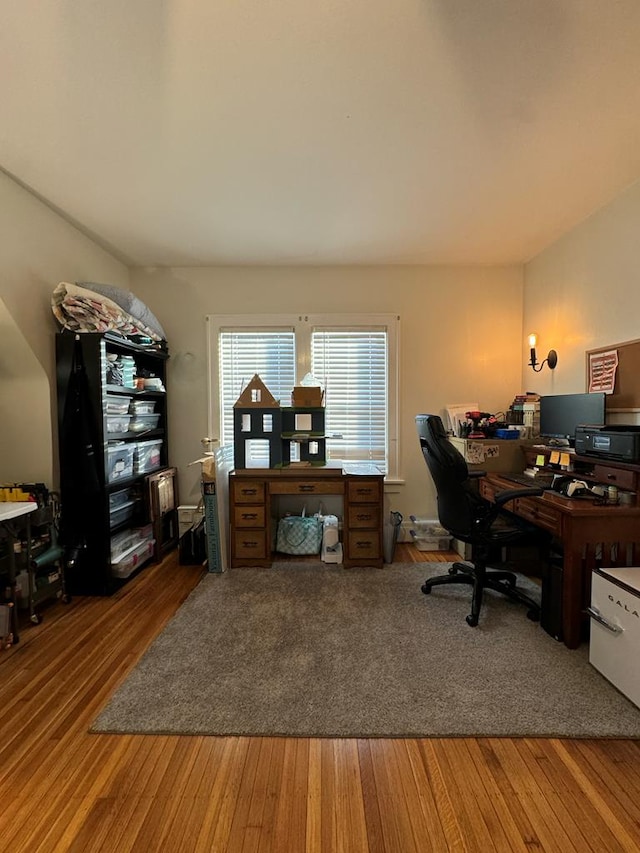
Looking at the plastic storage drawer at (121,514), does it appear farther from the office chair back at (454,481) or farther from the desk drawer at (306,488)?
the office chair back at (454,481)

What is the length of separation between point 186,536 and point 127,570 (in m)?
0.51

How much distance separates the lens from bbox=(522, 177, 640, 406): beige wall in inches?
93.5

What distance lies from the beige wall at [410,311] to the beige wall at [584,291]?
273 millimetres

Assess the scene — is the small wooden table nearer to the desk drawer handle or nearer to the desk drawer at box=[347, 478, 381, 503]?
the desk drawer at box=[347, 478, 381, 503]

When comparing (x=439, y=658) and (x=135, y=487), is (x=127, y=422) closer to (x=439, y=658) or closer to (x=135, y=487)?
(x=135, y=487)

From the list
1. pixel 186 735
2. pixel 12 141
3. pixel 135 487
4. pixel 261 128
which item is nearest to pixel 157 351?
pixel 135 487

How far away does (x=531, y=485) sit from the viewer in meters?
2.55

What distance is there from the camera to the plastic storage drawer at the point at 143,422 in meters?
3.07

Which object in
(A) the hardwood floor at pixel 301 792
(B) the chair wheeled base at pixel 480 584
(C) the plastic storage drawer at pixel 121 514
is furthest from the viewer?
(C) the plastic storage drawer at pixel 121 514

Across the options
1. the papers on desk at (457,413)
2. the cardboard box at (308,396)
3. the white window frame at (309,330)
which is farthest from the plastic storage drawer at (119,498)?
the papers on desk at (457,413)

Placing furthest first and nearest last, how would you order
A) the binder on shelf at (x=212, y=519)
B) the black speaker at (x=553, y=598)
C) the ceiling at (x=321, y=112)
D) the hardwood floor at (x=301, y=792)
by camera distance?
1. the binder on shelf at (x=212, y=519)
2. the black speaker at (x=553, y=598)
3. the ceiling at (x=321, y=112)
4. the hardwood floor at (x=301, y=792)

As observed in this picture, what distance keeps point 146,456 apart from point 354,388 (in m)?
2.00

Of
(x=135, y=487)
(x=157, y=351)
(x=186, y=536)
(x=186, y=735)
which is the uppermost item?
(x=157, y=351)

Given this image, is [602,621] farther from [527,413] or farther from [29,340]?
[29,340]
